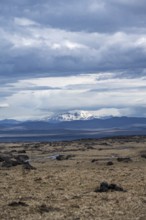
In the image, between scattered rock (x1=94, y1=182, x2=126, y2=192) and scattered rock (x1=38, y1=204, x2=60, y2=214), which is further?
scattered rock (x1=94, y1=182, x2=126, y2=192)

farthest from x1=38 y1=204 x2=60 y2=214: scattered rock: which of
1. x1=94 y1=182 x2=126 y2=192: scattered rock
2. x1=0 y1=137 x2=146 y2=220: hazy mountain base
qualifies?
x1=94 y1=182 x2=126 y2=192: scattered rock

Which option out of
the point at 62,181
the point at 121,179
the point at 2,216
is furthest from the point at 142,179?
the point at 2,216

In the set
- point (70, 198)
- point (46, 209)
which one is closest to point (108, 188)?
point (70, 198)

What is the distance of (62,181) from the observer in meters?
31.4

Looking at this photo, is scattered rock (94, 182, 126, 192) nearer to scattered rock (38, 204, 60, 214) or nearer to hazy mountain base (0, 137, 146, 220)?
hazy mountain base (0, 137, 146, 220)

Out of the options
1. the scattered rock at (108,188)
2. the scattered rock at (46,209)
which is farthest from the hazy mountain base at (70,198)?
the scattered rock at (108,188)

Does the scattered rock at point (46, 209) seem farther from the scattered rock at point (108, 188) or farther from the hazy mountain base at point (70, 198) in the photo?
the scattered rock at point (108, 188)

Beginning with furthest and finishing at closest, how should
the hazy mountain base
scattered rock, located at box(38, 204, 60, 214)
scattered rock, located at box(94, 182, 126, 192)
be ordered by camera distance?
scattered rock, located at box(94, 182, 126, 192) → scattered rock, located at box(38, 204, 60, 214) → the hazy mountain base

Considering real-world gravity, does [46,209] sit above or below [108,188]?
below

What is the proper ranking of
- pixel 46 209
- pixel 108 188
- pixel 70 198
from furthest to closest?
pixel 108 188 → pixel 70 198 → pixel 46 209

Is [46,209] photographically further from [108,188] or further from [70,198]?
[108,188]

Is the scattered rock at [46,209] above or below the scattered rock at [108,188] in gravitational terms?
below

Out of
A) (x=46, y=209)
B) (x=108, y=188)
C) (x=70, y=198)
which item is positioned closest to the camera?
(x=46, y=209)

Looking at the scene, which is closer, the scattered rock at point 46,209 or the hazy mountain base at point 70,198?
the hazy mountain base at point 70,198
